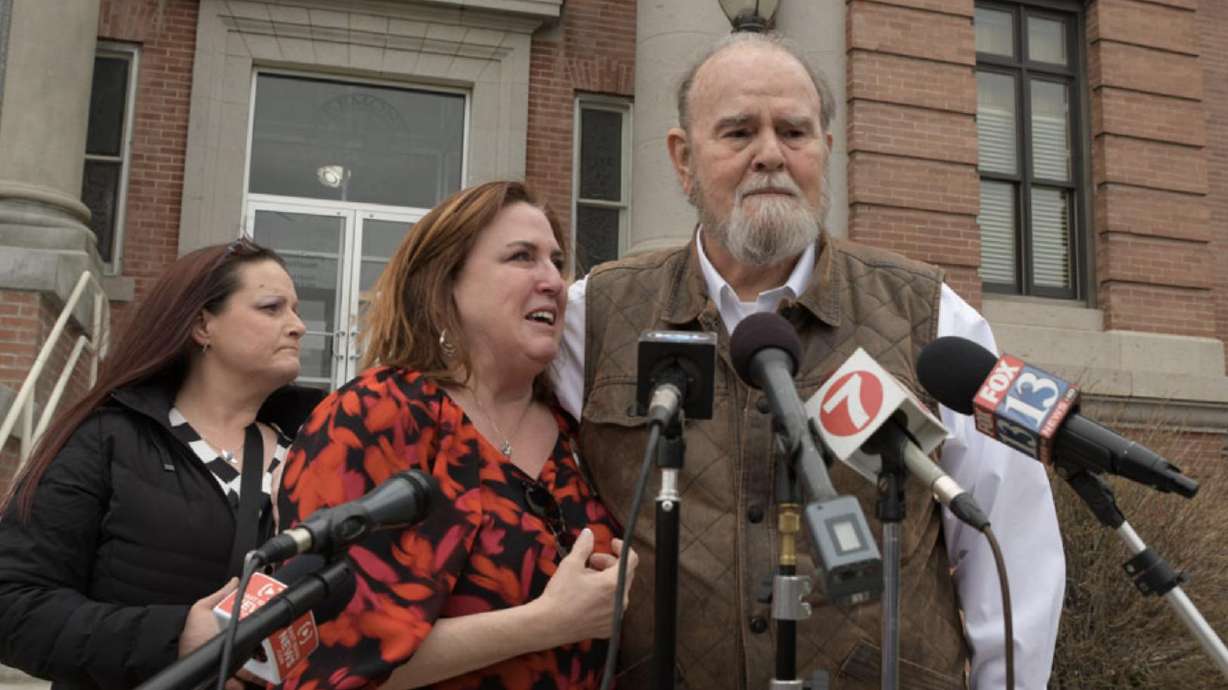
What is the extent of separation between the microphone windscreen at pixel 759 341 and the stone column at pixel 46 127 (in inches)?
309

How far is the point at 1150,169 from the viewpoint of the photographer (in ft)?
38.8

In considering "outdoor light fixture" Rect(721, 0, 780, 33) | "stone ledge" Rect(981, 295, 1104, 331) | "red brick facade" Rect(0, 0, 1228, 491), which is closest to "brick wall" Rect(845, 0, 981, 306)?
"red brick facade" Rect(0, 0, 1228, 491)

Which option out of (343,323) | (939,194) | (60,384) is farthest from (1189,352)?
(60,384)

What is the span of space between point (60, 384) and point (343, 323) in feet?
11.1

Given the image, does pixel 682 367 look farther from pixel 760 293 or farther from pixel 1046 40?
pixel 1046 40

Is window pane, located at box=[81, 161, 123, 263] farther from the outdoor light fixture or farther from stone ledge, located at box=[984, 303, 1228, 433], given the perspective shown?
stone ledge, located at box=[984, 303, 1228, 433]

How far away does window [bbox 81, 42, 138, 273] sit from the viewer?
10.4m

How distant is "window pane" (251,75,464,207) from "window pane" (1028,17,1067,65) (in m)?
6.11

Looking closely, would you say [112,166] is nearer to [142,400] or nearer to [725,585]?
[142,400]

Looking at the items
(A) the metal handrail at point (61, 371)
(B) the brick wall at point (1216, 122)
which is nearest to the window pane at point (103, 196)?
(A) the metal handrail at point (61, 371)

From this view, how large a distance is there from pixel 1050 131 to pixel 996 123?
65 centimetres

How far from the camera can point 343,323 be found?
34.8 ft

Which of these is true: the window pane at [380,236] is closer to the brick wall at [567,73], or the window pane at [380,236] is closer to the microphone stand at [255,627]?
the brick wall at [567,73]

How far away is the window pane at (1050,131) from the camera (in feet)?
40.0
